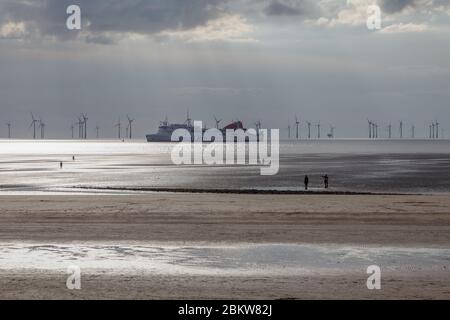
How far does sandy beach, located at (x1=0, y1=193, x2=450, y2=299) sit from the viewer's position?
15180 millimetres

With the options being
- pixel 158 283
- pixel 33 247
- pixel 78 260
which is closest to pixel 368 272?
pixel 158 283

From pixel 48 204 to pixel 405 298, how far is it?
29477mm

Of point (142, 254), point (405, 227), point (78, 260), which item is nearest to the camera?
point (78, 260)

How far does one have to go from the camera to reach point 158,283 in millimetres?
16047

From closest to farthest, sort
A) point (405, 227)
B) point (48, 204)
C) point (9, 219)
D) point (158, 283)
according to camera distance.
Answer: point (158, 283) < point (405, 227) < point (9, 219) < point (48, 204)

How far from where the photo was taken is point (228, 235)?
25.9m

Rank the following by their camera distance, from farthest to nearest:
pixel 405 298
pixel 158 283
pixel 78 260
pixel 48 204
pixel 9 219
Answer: pixel 48 204 < pixel 9 219 < pixel 78 260 < pixel 158 283 < pixel 405 298

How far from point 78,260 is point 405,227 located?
15128 millimetres

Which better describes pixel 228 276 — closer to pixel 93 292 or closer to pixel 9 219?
pixel 93 292

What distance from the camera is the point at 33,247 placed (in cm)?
2216

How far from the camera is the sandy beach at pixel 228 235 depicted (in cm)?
1518
